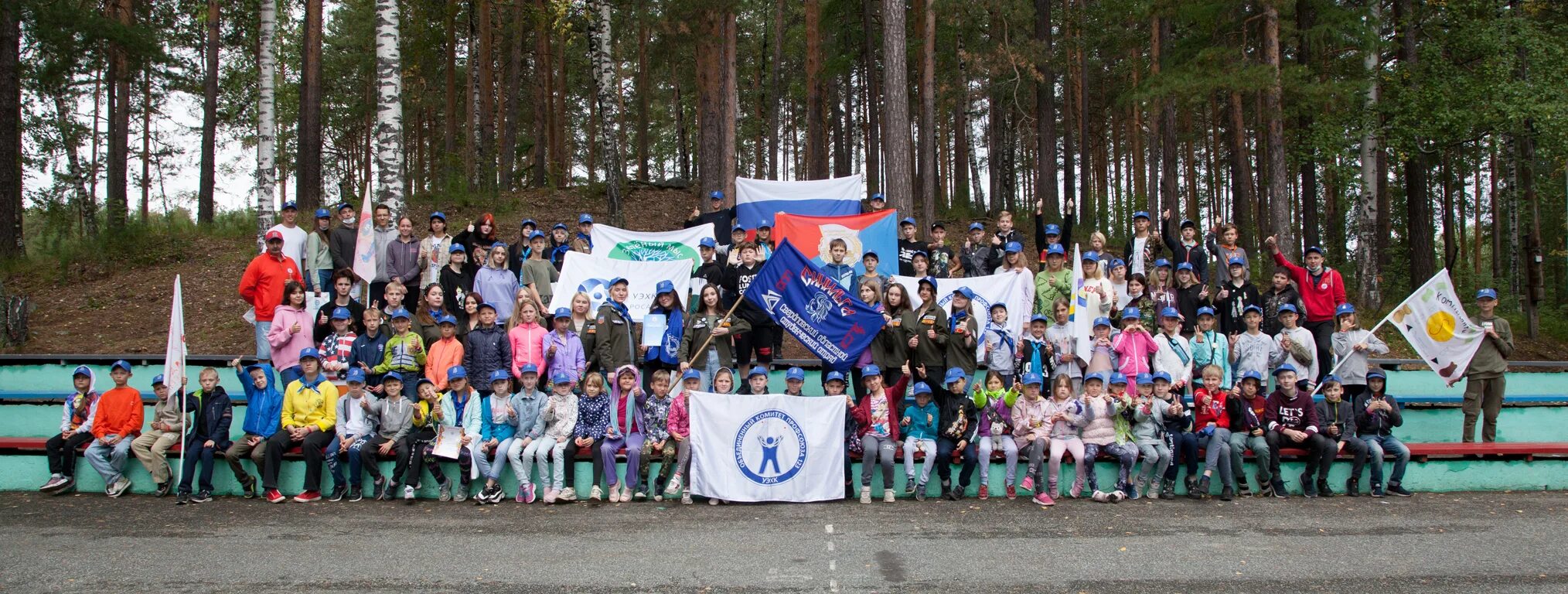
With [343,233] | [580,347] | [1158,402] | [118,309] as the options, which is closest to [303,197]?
[118,309]

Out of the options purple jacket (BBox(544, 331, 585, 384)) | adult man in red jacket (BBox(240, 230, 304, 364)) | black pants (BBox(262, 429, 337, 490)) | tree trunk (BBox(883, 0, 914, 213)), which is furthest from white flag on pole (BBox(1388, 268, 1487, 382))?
adult man in red jacket (BBox(240, 230, 304, 364))

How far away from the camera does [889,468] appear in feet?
29.8

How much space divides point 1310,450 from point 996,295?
3780 mm

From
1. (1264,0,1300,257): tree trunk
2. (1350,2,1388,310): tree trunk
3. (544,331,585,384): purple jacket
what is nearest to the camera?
(544,331,585,384): purple jacket

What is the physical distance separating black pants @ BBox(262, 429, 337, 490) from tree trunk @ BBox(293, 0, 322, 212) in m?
14.2

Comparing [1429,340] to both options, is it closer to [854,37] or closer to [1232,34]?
[1232,34]

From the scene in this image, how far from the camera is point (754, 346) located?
11031 mm

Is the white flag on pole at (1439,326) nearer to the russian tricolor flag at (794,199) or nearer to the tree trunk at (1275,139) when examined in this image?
the tree trunk at (1275,139)

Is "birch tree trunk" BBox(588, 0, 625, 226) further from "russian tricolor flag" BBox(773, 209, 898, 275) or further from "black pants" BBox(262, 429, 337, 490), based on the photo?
"black pants" BBox(262, 429, 337, 490)

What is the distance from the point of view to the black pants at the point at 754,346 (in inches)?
420

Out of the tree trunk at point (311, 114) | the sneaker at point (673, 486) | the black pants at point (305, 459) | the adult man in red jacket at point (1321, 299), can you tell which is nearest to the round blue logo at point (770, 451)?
the sneaker at point (673, 486)

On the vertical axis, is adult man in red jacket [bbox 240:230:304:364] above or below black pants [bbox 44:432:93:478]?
above

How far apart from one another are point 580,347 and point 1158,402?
19.0 ft

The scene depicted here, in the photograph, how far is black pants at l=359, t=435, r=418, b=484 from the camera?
8992mm
